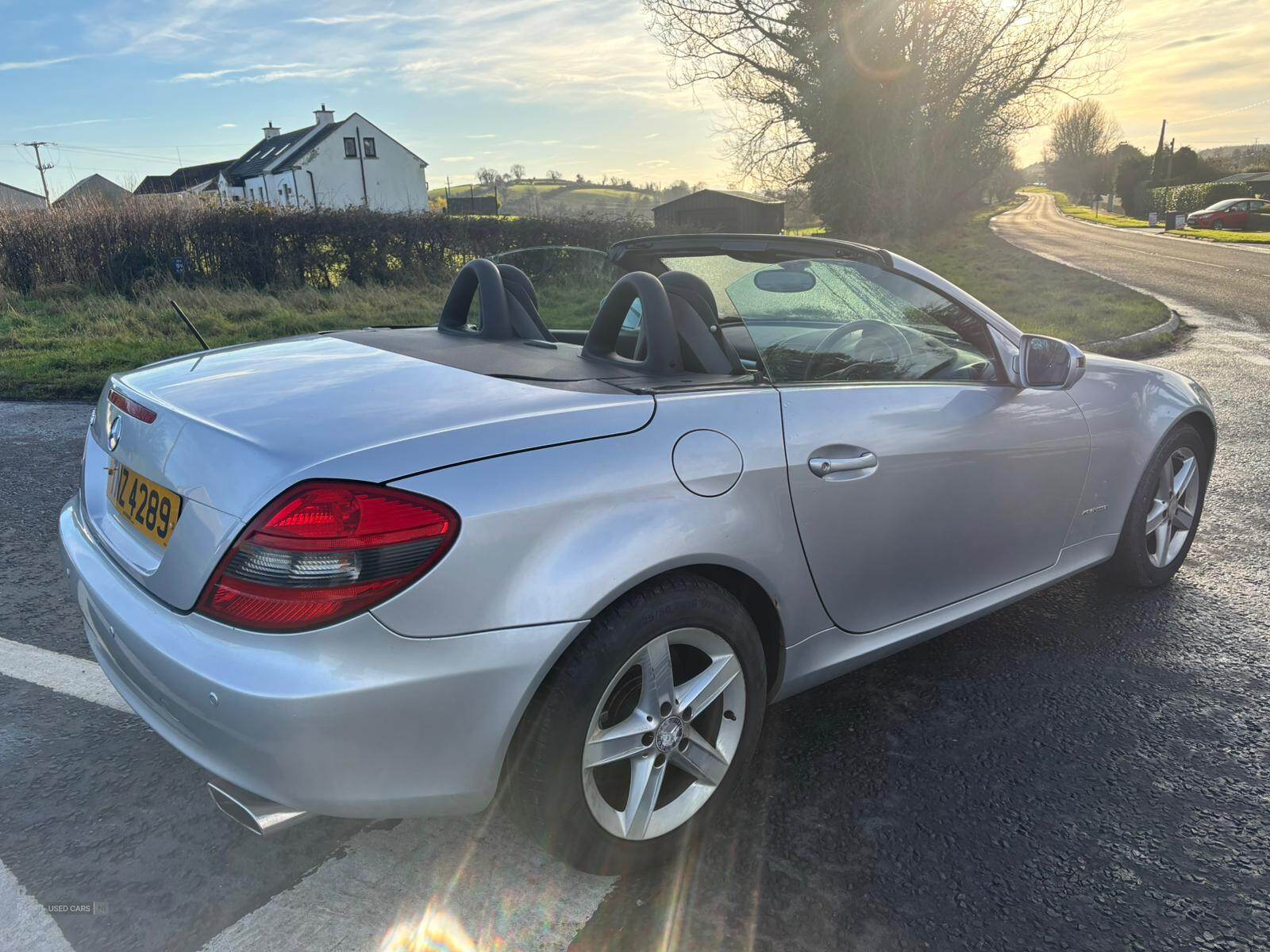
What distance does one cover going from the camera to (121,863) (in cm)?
201

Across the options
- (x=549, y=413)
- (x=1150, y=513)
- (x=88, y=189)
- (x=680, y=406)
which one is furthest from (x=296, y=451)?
(x=88, y=189)

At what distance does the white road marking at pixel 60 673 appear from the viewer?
273 cm

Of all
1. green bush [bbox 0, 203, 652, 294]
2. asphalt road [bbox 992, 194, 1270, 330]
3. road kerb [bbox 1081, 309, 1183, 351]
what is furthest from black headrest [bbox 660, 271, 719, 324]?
green bush [bbox 0, 203, 652, 294]

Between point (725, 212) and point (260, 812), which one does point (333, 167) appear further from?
point (260, 812)

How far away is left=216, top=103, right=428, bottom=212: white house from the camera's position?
173ft

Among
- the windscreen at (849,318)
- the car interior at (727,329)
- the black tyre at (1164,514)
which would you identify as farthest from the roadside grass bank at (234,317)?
the black tyre at (1164,514)

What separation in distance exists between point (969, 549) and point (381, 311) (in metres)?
12.2

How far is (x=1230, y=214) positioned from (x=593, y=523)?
47371mm

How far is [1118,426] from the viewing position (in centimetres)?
321

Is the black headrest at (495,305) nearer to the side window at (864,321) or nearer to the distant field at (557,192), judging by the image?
the side window at (864,321)

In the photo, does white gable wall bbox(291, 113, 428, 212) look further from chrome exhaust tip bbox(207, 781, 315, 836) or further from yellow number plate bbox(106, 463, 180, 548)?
chrome exhaust tip bbox(207, 781, 315, 836)

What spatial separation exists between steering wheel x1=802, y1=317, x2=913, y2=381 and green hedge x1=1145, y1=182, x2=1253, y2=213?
53.8 m

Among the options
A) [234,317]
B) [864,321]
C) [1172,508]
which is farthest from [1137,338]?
[234,317]

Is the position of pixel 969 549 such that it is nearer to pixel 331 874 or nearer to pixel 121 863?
pixel 331 874
